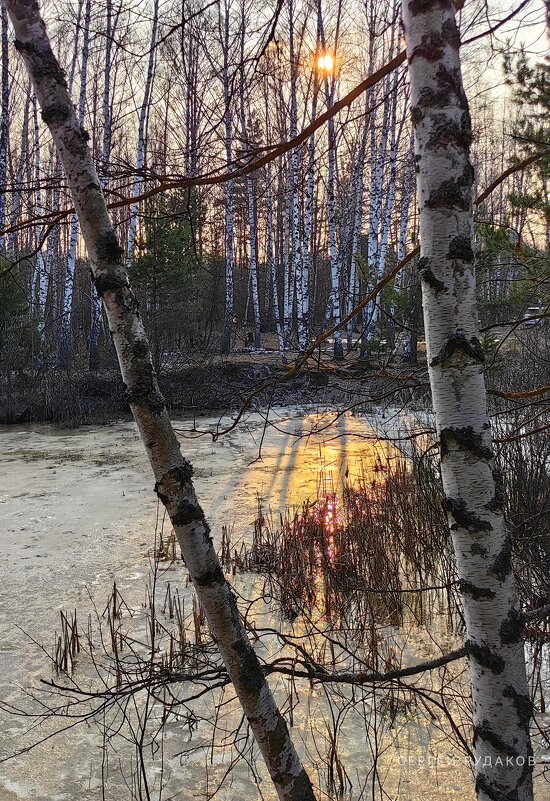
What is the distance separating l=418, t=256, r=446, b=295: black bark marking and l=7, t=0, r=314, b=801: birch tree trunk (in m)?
0.63

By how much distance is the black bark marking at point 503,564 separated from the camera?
1.06 meters

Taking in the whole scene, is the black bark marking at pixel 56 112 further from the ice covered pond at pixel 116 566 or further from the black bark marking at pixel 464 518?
the black bark marking at pixel 464 518

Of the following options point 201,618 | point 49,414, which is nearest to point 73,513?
point 201,618

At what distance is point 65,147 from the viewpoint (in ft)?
4.22

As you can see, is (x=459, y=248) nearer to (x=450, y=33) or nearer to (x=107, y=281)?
(x=450, y=33)

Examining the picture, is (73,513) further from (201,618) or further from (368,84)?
(368,84)

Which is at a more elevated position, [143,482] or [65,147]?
[65,147]

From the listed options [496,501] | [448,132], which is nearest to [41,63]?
[448,132]

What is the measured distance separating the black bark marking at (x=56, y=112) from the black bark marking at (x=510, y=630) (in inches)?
54.1

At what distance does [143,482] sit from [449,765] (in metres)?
4.95

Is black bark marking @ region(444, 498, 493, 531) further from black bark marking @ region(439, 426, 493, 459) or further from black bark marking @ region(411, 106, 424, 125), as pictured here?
black bark marking @ region(411, 106, 424, 125)

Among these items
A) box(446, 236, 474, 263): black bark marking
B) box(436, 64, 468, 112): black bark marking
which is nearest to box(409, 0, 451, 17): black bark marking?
box(436, 64, 468, 112): black bark marking

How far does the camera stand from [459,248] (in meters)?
1.04

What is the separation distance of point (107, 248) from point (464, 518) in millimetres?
947
